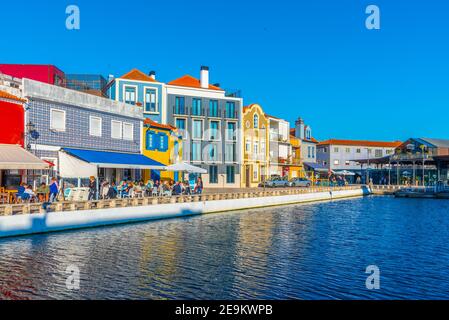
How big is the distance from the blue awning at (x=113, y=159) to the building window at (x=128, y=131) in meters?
1.38

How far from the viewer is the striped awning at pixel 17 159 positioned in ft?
68.2

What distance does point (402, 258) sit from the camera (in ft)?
52.3

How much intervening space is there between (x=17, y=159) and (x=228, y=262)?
12.8 m

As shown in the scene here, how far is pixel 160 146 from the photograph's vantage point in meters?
36.9

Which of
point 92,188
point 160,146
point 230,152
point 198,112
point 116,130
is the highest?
point 198,112

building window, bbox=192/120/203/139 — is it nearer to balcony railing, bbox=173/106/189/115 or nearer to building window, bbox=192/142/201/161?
building window, bbox=192/142/201/161

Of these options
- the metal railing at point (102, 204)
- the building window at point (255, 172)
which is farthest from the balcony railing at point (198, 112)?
the metal railing at point (102, 204)

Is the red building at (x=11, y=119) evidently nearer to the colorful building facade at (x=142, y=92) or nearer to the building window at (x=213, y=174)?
the colorful building facade at (x=142, y=92)

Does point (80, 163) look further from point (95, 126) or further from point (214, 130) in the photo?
point (214, 130)

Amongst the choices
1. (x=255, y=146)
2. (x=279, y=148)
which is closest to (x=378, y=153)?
(x=279, y=148)

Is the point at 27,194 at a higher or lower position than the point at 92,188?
lower

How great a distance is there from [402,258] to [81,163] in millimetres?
18880
